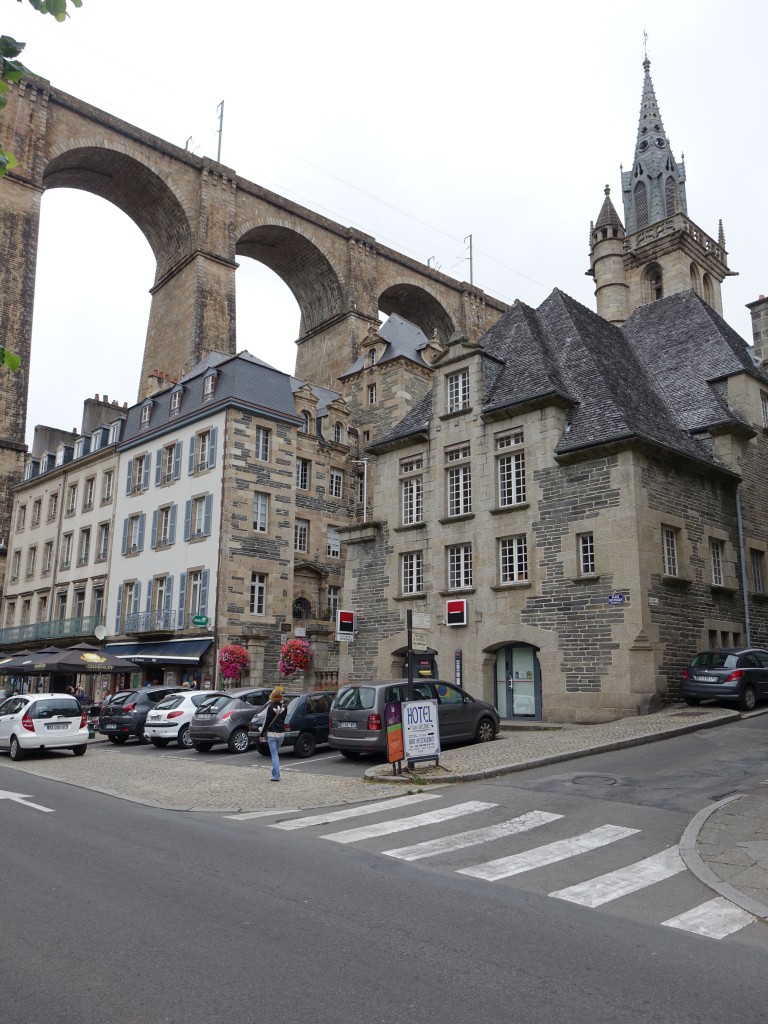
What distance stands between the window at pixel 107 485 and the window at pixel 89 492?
0.84m

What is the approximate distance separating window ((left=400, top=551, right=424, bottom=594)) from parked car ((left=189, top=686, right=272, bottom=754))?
22.5 feet

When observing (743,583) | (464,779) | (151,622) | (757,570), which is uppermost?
(757,570)

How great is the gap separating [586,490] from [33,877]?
55.9 ft

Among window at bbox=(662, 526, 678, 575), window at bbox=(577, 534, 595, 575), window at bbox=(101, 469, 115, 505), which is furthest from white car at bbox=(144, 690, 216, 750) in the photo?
window at bbox=(101, 469, 115, 505)

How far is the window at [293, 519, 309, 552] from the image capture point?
36406mm

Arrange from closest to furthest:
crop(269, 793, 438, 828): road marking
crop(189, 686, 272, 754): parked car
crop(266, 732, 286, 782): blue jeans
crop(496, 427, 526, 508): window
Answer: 1. crop(269, 793, 438, 828): road marking
2. crop(266, 732, 286, 782): blue jeans
3. crop(189, 686, 272, 754): parked car
4. crop(496, 427, 526, 508): window

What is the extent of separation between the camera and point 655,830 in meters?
9.41

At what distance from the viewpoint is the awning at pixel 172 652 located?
102 feet

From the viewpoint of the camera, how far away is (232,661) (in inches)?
1188

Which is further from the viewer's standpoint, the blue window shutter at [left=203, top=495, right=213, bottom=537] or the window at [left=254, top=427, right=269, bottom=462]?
the window at [left=254, top=427, right=269, bottom=462]

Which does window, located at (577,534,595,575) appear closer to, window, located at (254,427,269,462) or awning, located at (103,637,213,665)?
awning, located at (103,637,213,665)

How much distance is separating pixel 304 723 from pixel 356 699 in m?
2.51

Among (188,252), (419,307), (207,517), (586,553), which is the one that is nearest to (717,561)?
(586,553)

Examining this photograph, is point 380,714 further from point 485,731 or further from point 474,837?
point 474,837
